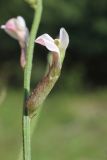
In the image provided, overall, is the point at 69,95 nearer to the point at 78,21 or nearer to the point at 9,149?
the point at 78,21

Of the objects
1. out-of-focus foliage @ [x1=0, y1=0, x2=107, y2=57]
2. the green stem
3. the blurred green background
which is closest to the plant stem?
the green stem

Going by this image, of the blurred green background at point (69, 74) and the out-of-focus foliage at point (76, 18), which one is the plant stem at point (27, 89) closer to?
the blurred green background at point (69, 74)

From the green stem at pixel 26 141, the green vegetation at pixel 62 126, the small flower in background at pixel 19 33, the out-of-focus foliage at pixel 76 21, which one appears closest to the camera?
the green stem at pixel 26 141

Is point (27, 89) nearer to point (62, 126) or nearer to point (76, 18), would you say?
point (62, 126)

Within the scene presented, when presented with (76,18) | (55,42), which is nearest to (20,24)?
(55,42)

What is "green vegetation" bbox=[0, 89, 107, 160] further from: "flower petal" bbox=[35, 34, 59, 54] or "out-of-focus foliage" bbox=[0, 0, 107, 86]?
"flower petal" bbox=[35, 34, 59, 54]

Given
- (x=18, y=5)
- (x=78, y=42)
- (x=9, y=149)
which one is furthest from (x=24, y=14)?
(x=9, y=149)

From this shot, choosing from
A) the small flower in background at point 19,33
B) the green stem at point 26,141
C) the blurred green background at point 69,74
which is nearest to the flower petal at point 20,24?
the small flower in background at point 19,33
